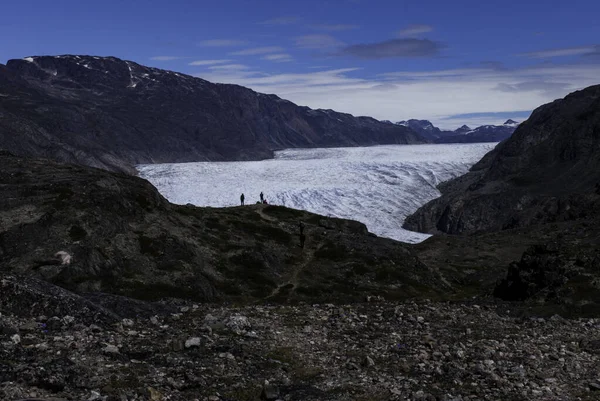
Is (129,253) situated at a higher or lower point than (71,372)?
lower

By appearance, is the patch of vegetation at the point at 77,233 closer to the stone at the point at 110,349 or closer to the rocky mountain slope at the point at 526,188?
the stone at the point at 110,349

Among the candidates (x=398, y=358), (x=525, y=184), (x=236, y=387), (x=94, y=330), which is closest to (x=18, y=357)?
(x=94, y=330)

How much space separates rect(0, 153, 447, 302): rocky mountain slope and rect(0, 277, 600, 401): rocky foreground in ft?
81.1

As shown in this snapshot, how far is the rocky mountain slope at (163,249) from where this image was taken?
50522 millimetres

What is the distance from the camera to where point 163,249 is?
58.8 metres

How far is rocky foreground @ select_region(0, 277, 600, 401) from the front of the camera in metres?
15.8

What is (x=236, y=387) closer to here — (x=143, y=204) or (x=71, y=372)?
(x=71, y=372)

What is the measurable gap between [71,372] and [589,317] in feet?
75.1

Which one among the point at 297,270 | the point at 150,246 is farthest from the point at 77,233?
the point at 297,270

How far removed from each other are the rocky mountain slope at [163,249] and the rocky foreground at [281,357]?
81.1ft

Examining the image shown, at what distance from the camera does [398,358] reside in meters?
19.8

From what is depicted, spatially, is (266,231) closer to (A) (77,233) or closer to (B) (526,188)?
(A) (77,233)

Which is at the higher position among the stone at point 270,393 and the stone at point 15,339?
the stone at point 15,339

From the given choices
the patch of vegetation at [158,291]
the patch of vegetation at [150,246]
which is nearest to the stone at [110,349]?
the patch of vegetation at [158,291]
